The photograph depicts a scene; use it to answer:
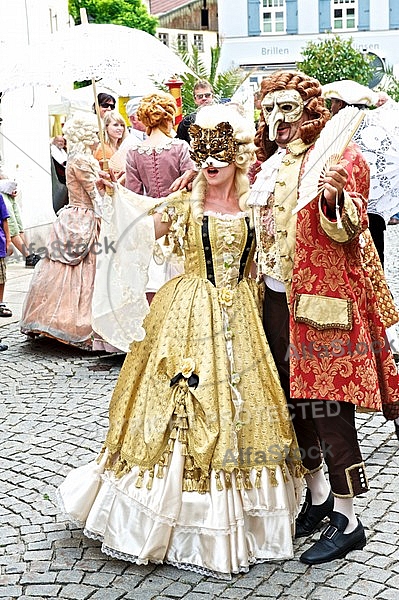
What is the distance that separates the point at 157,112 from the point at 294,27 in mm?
30780

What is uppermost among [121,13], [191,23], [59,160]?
[121,13]

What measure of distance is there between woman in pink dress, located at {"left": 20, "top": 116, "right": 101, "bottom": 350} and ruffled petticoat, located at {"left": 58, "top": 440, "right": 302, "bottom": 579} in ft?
11.2

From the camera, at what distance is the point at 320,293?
3385 mm

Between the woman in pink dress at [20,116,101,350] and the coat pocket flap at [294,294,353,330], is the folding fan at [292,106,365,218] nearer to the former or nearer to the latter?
the coat pocket flap at [294,294,353,330]

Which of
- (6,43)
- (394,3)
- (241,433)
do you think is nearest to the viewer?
(241,433)

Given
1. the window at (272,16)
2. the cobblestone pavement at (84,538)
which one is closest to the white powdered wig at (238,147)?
the cobblestone pavement at (84,538)

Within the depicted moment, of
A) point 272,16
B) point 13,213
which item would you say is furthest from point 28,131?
point 272,16

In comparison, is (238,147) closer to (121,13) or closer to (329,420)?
(329,420)

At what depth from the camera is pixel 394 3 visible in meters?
35.2

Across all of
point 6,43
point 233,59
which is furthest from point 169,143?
point 233,59

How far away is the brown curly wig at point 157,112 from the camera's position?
623 cm

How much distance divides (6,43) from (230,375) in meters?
10.1

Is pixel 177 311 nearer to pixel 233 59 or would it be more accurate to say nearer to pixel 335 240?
pixel 335 240

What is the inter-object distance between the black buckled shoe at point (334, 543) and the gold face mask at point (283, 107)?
A: 4.75 ft
